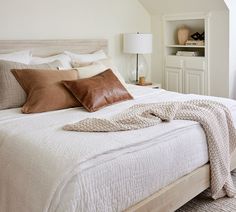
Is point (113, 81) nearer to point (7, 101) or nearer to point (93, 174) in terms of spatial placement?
point (7, 101)

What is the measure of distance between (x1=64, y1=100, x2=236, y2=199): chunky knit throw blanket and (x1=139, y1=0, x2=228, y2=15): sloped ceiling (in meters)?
1.81

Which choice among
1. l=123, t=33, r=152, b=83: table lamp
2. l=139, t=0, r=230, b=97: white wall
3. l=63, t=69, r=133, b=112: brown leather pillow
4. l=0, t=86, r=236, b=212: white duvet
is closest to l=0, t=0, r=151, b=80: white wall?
l=123, t=33, r=152, b=83: table lamp

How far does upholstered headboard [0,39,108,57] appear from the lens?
10.4 feet

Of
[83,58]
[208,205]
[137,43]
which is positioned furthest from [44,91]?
[137,43]

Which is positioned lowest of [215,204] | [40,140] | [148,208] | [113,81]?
[215,204]

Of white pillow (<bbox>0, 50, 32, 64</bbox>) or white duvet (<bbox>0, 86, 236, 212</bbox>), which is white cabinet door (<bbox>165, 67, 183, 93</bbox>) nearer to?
white pillow (<bbox>0, 50, 32, 64</bbox>)

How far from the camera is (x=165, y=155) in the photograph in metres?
1.82

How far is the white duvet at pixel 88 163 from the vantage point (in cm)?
147

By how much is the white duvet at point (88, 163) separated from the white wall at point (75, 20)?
1515 mm

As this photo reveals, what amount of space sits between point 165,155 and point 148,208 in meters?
0.30

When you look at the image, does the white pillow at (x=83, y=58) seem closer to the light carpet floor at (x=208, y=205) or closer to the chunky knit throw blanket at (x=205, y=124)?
the chunky knit throw blanket at (x=205, y=124)

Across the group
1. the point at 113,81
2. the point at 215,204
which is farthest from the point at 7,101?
the point at 215,204

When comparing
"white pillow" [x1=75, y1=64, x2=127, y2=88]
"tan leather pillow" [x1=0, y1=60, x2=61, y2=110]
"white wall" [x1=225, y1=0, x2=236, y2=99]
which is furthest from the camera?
"white wall" [x1=225, y1=0, x2=236, y2=99]

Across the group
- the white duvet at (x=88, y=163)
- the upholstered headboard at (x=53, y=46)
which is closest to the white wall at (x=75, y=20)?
the upholstered headboard at (x=53, y=46)
